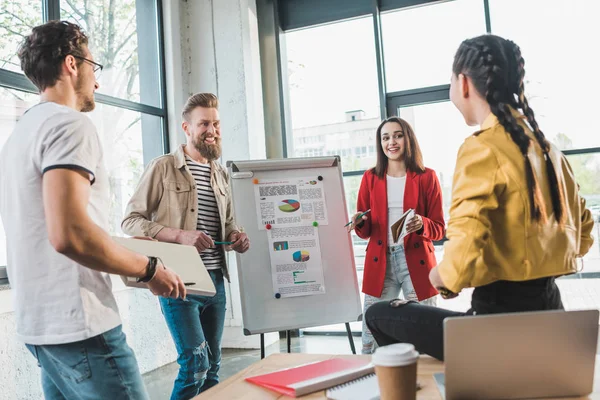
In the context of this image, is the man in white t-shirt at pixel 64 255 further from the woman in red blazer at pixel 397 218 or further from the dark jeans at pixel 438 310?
the woman in red blazer at pixel 397 218

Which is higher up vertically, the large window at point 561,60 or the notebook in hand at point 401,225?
the large window at point 561,60

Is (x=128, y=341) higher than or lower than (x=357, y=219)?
lower

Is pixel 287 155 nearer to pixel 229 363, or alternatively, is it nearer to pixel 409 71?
pixel 409 71

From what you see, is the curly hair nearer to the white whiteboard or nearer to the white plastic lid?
the white plastic lid

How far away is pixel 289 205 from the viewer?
3.00 m

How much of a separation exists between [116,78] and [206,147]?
165 centimetres

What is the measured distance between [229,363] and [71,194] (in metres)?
2.96

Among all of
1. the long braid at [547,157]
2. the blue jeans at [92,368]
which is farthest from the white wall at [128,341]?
the long braid at [547,157]

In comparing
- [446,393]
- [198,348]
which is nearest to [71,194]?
[446,393]

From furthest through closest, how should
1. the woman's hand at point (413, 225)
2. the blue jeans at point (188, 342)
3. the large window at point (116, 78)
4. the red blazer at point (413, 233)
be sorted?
the large window at point (116, 78) → the red blazer at point (413, 233) → the woman's hand at point (413, 225) → the blue jeans at point (188, 342)

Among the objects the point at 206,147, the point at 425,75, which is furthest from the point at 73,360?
the point at 425,75

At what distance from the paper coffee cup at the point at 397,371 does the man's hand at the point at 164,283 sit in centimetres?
71

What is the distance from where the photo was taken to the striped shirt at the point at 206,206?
2492mm

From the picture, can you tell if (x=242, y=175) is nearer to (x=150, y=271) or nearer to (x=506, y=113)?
(x=150, y=271)
